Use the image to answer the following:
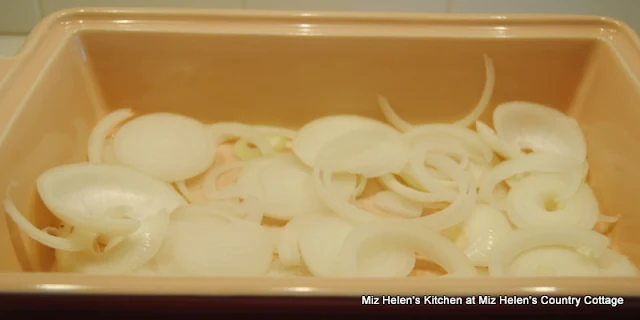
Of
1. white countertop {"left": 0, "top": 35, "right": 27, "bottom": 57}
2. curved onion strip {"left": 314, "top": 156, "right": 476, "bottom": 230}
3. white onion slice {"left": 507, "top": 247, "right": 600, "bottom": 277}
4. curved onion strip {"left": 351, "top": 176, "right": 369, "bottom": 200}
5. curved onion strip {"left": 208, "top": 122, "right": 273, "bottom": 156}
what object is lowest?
white onion slice {"left": 507, "top": 247, "right": 600, "bottom": 277}

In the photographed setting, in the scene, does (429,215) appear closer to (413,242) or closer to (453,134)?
(413,242)

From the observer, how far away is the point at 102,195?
0.67 m

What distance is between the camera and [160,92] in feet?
2.72

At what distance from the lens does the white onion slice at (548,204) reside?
0.70 metres

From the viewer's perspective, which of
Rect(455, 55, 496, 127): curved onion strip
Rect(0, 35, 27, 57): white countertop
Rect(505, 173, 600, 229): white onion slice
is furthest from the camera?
Rect(0, 35, 27, 57): white countertop

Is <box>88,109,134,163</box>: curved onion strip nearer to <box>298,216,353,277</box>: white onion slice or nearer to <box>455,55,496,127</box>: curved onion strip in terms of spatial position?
<box>298,216,353,277</box>: white onion slice

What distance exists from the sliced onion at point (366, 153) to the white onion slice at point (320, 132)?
0.08 ft

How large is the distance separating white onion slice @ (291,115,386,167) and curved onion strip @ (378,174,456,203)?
83 mm

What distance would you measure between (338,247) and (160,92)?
0.37m

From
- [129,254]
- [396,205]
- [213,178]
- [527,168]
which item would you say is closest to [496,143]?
[527,168]

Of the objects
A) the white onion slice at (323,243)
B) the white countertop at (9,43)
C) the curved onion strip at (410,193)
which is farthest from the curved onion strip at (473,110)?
the white countertop at (9,43)

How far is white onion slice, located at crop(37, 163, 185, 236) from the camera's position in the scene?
596 millimetres

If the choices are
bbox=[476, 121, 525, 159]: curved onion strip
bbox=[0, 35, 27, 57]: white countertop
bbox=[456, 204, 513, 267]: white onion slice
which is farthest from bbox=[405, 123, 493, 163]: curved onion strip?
bbox=[0, 35, 27, 57]: white countertop

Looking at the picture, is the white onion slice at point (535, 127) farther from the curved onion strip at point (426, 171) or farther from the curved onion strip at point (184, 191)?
the curved onion strip at point (184, 191)
